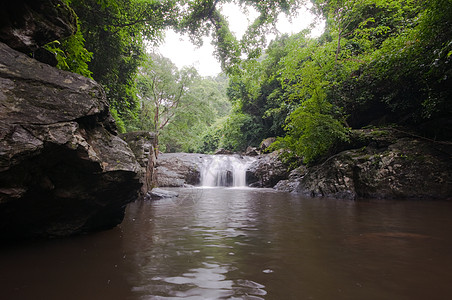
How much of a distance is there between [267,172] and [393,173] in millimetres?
7434

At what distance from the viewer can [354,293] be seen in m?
1.49

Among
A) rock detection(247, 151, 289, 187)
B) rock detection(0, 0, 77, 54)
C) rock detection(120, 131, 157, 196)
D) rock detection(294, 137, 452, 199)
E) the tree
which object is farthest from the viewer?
the tree

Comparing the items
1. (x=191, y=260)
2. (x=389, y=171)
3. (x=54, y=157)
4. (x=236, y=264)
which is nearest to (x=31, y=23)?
(x=54, y=157)

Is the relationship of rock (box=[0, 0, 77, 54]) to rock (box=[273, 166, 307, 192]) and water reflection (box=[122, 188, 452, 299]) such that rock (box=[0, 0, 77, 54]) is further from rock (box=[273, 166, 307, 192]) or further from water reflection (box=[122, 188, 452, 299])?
rock (box=[273, 166, 307, 192])

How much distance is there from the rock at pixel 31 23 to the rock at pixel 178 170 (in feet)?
37.7

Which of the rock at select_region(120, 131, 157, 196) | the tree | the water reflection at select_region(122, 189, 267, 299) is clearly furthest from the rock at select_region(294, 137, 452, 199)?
the tree

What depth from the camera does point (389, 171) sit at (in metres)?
7.28

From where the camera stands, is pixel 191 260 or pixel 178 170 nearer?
pixel 191 260

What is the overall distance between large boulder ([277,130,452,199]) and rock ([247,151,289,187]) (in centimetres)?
455

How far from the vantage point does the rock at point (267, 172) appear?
44.4 feet

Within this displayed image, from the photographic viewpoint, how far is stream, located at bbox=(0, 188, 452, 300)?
1.52 m

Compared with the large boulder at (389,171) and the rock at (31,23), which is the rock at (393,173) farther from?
the rock at (31,23)

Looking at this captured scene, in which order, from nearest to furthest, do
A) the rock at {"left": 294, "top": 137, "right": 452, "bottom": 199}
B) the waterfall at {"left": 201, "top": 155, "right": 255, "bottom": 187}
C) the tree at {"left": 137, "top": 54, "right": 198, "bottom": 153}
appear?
the rock at {"left": 294, "top": 137, "right": 452, "bottom": 199} < the waterfall at {"left": 201, "top": 155, "right": 255, "bottom": 187} < the tree at {"left": 137, "top": 54, "right": 198, "bottom": 153}

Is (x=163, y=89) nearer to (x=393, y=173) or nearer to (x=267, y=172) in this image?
(x=267, y=172)
